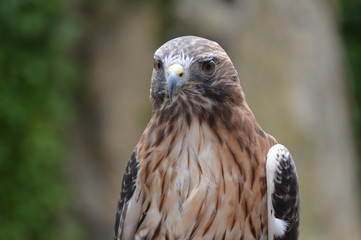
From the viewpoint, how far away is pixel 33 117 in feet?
27.2

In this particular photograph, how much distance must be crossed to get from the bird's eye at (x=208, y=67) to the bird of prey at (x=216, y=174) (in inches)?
2.9

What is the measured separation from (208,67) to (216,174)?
492 millimetres

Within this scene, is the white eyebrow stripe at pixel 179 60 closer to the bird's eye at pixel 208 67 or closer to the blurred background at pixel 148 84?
the bird's eye at pixel 208 67

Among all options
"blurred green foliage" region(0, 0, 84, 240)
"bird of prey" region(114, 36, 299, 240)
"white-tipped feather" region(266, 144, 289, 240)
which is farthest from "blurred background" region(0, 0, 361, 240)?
"white-tipped feather" region(266, 144, 289, 240)

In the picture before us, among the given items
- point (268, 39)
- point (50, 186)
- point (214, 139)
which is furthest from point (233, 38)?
point (214, 139)

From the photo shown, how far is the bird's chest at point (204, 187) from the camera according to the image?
380 centimetres

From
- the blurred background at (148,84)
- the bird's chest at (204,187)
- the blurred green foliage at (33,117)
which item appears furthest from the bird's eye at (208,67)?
the blurred background at (148,84)

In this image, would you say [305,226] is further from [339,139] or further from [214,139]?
[214,139]

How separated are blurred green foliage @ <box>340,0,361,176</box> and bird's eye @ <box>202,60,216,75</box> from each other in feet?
26.7

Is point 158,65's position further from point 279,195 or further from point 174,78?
point 279,195

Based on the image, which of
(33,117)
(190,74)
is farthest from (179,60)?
(33,117)

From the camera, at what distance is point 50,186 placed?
8250mm

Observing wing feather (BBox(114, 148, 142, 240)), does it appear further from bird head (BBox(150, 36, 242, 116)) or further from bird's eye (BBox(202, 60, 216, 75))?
bird's eye (BBox(202, 60, 216, 75))

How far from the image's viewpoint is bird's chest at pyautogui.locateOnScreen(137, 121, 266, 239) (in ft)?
12.5
